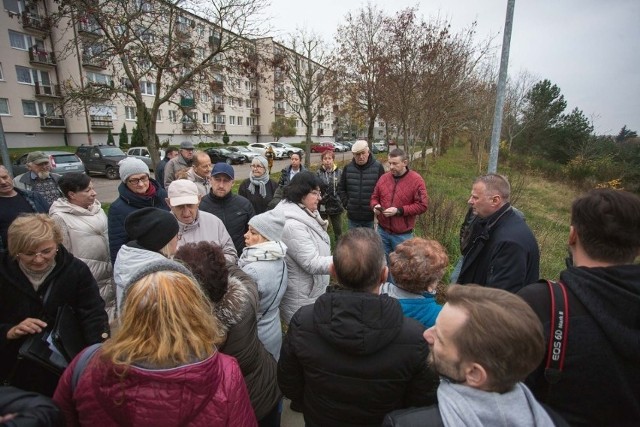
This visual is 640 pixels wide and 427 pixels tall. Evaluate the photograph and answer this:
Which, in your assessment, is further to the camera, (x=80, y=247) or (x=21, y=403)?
(x=80, y=247)

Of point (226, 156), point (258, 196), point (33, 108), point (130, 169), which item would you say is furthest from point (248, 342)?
point (33, 108)

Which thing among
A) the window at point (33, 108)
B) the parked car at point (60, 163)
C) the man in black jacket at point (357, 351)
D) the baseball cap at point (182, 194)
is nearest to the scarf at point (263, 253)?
the man in black jacket at point (357, 351)

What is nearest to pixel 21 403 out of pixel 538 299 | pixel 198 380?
pixel 198 380

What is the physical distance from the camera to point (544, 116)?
31.9 metres

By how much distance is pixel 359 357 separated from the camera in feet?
4.68

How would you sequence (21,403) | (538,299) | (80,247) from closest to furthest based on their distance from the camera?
(21,403) < (538,299) < (80,247)

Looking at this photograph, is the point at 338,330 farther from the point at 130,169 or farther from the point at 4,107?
the point at 4,107

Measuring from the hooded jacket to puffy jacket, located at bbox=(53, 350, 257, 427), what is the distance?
1.33 meters

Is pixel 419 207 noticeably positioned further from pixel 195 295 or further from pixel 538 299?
pixel 195 295

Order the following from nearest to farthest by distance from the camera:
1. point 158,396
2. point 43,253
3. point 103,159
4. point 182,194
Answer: point 158,396 → point 43,253 → point 182,194 → point 103,159

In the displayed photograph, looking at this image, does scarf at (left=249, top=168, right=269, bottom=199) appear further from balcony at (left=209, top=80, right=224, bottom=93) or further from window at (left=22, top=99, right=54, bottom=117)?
window at (left=22, top=99, right=54, bottom=117)

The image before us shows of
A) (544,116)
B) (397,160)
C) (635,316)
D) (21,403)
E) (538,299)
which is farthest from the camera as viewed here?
(544,116)

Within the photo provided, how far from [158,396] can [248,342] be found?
25.3 inches

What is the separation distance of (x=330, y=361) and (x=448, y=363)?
0.57 meters
